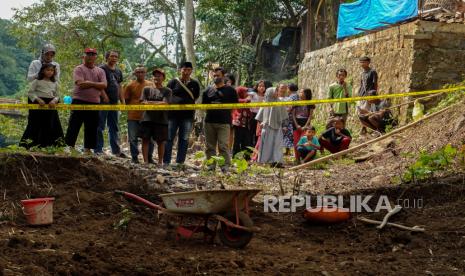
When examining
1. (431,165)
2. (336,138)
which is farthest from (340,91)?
(431,165)

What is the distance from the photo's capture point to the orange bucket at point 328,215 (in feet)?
20.4

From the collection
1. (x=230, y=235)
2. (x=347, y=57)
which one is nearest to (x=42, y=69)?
(x=230, y=235)

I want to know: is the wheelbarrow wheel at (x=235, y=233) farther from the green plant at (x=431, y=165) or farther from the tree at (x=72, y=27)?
the tree at (x=72, y=27)

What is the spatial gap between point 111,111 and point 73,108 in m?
1.22

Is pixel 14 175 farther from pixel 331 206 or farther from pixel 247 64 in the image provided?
pixel 247 64

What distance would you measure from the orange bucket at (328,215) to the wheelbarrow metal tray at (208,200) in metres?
1.13

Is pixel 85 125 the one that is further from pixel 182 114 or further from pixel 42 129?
pixel 182 114

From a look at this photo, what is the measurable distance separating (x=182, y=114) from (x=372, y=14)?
612cm

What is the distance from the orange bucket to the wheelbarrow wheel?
3.50 ft

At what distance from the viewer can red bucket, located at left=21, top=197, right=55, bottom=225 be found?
18.9ft

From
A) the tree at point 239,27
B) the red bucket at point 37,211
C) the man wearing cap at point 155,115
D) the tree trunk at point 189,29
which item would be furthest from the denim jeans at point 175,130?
the tree at point 239,27

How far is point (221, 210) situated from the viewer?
533cm

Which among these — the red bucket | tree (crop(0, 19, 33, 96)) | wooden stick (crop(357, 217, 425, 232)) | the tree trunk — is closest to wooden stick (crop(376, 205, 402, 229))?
wooden stick (crop(357, 217, 425, 232))

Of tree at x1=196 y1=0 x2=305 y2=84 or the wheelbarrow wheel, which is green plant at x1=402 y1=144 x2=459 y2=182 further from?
tree at x1=196 y1=0 x2=305 y2=84
